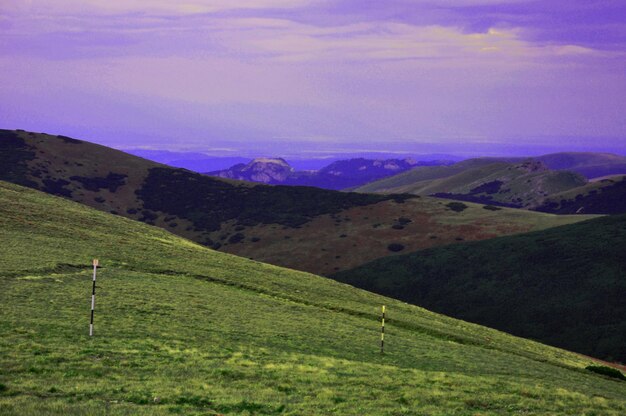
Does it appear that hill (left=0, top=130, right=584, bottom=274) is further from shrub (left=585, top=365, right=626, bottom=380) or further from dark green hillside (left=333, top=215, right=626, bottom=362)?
shrub (left=585, top=365, right=626, bottom=380)

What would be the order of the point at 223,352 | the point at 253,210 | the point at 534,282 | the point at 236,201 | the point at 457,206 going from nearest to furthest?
the point at 223,352
the point at 534,282
the point at 457,206
the point at 253,210
the point at 236,201

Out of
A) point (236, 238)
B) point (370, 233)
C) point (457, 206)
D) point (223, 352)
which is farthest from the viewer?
point (457, 206)

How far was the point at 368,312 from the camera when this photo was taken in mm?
48656

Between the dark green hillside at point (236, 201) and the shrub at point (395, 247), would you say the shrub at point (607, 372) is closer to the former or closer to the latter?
the shrub at point (395, 247)

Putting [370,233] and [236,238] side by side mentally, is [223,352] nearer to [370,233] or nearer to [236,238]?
[370,233]

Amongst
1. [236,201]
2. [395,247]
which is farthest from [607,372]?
[236,201]

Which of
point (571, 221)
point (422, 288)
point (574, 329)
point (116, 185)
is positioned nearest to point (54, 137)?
point (116, 185)

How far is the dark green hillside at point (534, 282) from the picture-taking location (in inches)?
2913

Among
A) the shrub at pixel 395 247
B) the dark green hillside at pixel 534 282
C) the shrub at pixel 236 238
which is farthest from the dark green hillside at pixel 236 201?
the dark green hillside at pixel 534 282

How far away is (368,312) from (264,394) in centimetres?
2968

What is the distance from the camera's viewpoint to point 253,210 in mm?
159125

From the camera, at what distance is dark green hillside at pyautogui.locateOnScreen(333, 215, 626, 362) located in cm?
7400

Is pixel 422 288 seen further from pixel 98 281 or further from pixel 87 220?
pixel 98 281

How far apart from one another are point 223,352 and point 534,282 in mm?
75051
